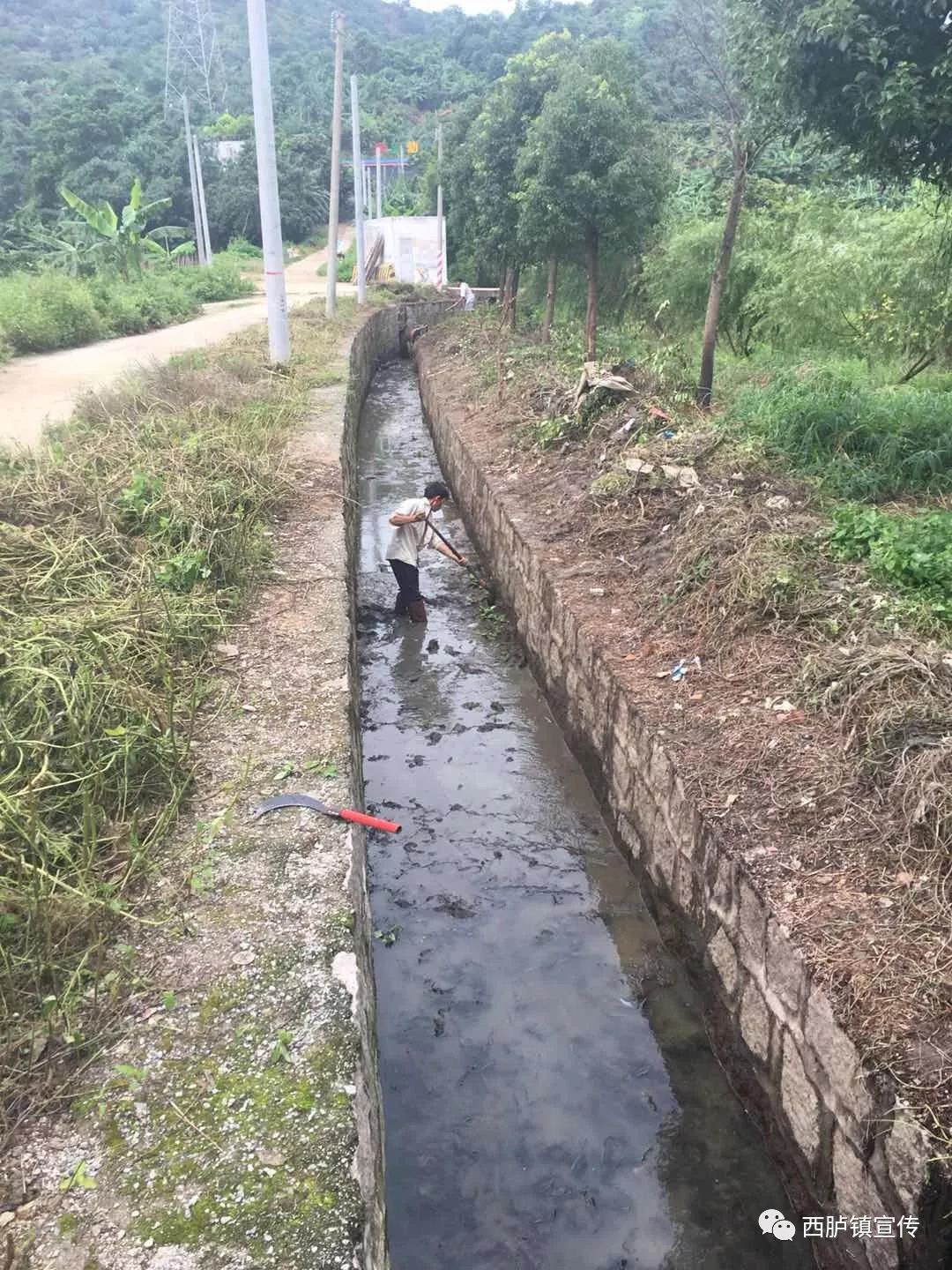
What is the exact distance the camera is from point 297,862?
12.9ft

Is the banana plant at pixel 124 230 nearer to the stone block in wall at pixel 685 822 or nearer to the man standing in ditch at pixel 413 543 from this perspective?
the man standing in ditch at pixel 413 543

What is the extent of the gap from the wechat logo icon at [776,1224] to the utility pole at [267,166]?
12068 mm

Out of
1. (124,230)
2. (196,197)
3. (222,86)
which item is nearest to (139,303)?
(124,230)

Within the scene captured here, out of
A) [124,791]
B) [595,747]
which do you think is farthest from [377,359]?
[124,791]

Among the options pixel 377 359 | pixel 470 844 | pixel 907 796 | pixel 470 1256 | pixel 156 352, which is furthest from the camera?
pixel 377 359

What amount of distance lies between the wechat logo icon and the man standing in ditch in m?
5.77

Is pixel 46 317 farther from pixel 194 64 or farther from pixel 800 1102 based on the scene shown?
pixel 194 64

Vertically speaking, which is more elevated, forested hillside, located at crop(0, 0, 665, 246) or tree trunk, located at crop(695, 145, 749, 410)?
forested hillside, located at crop(0, 0, 665, 246)

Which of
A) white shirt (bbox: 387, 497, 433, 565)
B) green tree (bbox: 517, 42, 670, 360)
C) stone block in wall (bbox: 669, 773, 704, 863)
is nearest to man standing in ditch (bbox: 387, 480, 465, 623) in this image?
white shirt (bbox: 387, 497, 433, 565)

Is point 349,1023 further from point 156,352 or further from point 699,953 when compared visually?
point 156,352

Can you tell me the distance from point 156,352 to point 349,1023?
16.0 m

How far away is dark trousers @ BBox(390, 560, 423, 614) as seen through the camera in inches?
330

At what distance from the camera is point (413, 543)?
326 inches

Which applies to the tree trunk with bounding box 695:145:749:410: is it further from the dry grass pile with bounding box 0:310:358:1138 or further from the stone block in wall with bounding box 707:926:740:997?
the stone block in wall with bounding box 707:926:740:997
